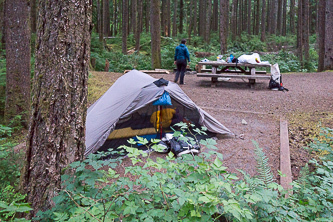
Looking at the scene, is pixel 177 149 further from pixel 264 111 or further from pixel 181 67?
pixel 181 67

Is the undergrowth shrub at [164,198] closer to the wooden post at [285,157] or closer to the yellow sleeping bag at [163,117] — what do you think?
the wooden post at [285,157]

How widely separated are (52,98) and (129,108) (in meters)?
2.93

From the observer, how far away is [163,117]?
6.46 meters

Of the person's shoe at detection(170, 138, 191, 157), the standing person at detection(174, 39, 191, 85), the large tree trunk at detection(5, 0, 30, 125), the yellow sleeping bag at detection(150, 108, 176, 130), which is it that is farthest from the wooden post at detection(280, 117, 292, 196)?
the large tree trunk at detection(5, 0, 30, 125)

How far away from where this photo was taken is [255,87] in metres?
12.6

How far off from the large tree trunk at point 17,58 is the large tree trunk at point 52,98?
467cm

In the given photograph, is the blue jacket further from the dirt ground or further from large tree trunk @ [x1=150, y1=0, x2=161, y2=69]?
large tree trunk @ [x1=150, y1=0, x2=161, y2=69]

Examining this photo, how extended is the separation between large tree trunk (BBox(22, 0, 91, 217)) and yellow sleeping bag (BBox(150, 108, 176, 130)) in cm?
333

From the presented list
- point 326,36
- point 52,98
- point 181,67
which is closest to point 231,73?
point 181,67

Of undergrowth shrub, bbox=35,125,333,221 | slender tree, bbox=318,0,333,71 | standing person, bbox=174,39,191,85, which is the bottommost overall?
undergrowth shrub, bbox=35,125,333,221

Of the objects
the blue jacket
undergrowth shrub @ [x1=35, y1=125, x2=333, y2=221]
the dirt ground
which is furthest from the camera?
the blue jacket

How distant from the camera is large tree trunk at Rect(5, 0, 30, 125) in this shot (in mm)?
7203

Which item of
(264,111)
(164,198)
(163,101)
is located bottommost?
(164,198)

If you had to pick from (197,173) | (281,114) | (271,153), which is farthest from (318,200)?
(281,114)
